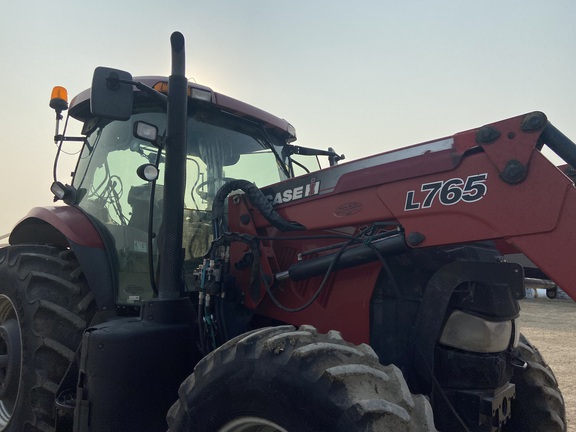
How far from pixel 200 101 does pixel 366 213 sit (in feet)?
4.76

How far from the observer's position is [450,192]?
2117 mm

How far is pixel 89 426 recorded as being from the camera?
2.37 metres

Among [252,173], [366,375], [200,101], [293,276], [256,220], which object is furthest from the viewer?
[252,173]

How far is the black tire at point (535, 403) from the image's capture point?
102 inches

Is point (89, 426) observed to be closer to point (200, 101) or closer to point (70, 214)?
point (70, 214)

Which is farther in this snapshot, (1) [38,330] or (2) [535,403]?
(1) [38,330]

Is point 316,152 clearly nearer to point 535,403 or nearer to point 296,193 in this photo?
point 296,193

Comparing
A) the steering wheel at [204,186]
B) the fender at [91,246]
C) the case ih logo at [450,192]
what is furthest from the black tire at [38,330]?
the case ih logo at [450,192]

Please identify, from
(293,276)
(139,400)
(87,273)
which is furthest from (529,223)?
(87,273)

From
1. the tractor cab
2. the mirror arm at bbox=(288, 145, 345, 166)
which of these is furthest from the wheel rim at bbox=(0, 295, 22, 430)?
the mirror arm at bbox=(288, 145, 345, 166)

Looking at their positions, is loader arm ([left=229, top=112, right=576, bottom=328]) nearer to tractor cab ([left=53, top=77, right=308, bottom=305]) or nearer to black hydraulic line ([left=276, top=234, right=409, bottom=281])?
black hydraulic line ([left=276, top=234, right=409, bottom=281])

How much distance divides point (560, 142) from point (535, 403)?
4.83ft

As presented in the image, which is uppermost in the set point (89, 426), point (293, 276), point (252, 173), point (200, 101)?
point (200, 101)

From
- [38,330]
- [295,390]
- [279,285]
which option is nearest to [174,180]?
[279,285]
